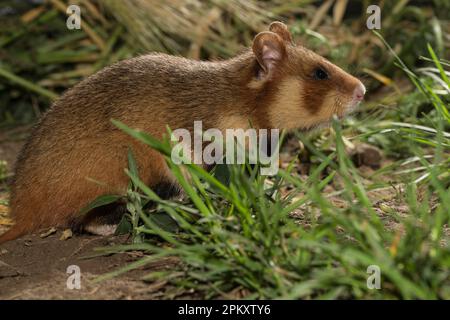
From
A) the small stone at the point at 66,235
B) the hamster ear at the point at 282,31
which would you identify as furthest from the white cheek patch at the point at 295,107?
the small stone at the point at 66,235

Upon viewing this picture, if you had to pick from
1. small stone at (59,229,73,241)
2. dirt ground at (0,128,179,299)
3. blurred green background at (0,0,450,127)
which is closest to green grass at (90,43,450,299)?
dirt ground at (0,128,179,299)

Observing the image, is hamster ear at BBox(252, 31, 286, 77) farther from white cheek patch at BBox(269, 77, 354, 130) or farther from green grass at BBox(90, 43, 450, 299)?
green grass at BBox(90, 43, 450, 299)

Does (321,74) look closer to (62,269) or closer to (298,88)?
(298,88)

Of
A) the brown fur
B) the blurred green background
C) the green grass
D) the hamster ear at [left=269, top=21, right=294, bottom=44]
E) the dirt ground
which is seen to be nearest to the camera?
the green grass


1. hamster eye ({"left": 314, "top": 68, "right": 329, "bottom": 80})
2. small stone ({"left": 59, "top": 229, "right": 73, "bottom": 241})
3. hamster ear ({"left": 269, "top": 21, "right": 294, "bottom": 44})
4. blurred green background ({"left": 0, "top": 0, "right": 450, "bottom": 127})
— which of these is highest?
blurred green background ({"left": 0, "top": 0, "right": 450, "bottom": 127})

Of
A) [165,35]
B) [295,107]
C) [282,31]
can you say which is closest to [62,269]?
[295,107]

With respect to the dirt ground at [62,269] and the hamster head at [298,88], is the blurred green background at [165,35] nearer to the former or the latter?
the hamster head at [298,88]
